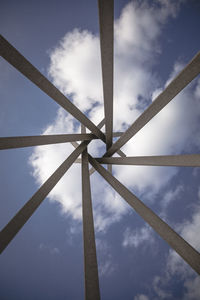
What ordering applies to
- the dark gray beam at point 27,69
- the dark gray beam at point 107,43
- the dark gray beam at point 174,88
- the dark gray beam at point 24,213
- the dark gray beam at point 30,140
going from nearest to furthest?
the dark gray beam at point 107,43
the dark gray beam at point 174,88
the dark gray beam at point 27,69
the dark gray beam at point 24,213
the dark gray beam at point 30,140

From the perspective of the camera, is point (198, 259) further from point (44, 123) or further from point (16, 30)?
point (16, 30)

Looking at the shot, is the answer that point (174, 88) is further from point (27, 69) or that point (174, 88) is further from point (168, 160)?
point (27, 69)

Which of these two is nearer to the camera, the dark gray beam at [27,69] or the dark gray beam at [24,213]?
the dark gray beam at [27,69]

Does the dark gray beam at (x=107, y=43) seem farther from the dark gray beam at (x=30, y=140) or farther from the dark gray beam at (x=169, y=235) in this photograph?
the dark gray beam at (x=169, y=235)

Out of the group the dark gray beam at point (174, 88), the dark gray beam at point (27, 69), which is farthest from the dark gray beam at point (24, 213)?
the dark gray beam at point (174, 88)

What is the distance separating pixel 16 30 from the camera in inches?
1702

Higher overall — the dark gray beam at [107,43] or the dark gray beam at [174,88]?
the dark gray beam at [107,43]

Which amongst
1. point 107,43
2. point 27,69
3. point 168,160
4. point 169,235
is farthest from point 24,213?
point 107,43

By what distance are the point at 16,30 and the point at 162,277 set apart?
67.9 metres

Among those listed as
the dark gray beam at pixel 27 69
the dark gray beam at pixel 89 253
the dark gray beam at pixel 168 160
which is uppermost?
the dark gray beam at pixel 27 69

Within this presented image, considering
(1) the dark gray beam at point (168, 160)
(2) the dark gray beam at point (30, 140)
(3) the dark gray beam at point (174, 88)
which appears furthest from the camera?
(1) the dark gray beam at point (168, 160)

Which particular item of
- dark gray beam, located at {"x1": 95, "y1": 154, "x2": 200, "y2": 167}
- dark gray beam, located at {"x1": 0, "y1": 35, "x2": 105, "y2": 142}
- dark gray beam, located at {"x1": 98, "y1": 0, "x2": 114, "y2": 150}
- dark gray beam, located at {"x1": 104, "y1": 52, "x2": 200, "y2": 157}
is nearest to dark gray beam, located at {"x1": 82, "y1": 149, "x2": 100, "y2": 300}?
dark gray beam, located at {"x1": 95, "y1": 154, "x2": 200, "y2": 167}

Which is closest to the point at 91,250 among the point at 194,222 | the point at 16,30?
the point at 194,222

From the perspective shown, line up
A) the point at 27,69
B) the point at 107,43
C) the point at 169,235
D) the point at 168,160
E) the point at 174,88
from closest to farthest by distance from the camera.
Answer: the point at 107,43 → the point at 27,69 → the point at 174,88 → the point at 169,235 → the point at 168,160
